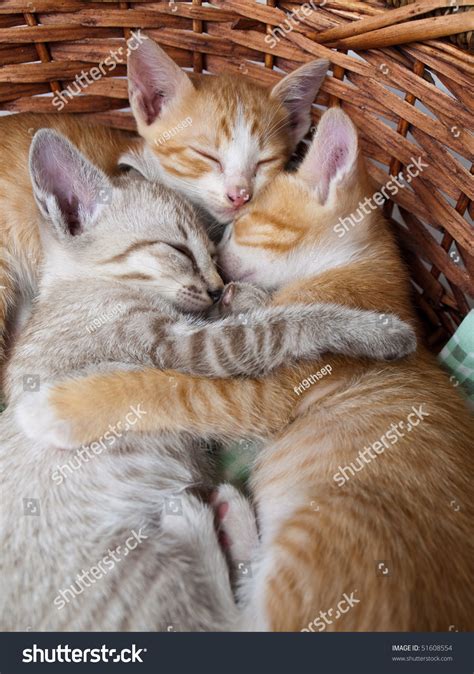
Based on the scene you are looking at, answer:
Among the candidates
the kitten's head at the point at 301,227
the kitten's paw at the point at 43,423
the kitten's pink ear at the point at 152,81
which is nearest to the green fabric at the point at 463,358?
the kitten's head at the point at 301,227

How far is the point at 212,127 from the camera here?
189 cm

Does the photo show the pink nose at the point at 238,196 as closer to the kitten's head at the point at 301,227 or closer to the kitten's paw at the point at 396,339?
the kitten's head at the point at 301,227

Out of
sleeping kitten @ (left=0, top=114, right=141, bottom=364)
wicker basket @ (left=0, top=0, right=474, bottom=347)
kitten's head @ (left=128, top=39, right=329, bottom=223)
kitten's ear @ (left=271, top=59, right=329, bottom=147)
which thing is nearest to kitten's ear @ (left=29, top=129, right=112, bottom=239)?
sleeping kitten @ (left=0, top=114, right=141, bottom=364)

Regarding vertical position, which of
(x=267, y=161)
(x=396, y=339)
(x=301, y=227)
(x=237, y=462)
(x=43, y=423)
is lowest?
(x=237, y=462)

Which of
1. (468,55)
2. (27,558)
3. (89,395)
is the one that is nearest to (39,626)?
(27,558)

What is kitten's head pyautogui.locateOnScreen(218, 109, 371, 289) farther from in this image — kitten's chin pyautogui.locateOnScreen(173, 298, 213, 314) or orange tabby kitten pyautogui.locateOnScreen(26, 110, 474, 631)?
kitten's chin pyautogui.locateOnScreen(173, 298, 213, 314)

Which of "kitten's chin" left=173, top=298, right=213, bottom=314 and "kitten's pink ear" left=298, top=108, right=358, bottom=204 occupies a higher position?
"kitten's pink ear" left=298, top=108, right=358, bottom=204

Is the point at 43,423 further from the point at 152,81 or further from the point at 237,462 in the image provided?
the point at 152,81


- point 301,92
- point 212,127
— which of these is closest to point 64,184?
point 212,127

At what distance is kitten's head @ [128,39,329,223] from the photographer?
6.00 feet

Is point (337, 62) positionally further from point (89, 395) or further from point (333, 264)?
point (89, 395)

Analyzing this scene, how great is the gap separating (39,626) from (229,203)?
1205 millimetres

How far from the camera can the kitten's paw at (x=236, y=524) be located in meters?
1.30

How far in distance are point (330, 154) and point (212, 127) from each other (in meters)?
0.45
